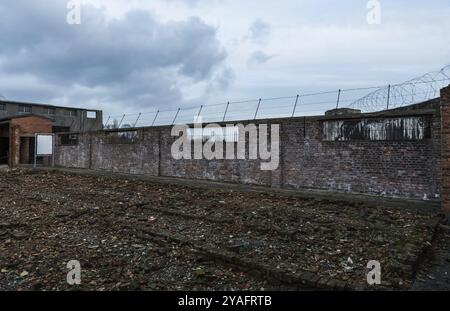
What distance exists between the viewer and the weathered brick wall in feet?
29.9

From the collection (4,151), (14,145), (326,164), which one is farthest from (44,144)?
(326,164)

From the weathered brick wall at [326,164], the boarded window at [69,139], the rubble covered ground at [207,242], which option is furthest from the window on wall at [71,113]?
the rubble covered ground at [207,242]

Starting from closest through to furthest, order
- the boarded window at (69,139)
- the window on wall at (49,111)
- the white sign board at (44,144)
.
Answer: the boarded window at (69,139), the white sign board at (44,144), the window on wall at (49,111)

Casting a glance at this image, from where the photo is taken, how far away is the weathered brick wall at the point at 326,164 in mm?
9102

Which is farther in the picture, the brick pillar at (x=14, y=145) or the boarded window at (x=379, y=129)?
the brick pillar at (x=14, y=145)

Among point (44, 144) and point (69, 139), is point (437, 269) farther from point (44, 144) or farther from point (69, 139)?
point (44, 144)

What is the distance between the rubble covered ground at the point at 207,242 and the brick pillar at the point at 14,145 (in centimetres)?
1444

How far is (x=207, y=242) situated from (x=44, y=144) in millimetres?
19814

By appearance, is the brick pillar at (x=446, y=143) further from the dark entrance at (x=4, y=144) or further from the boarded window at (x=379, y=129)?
the dark entrance at (x=4, y=144)

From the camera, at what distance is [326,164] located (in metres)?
10.9

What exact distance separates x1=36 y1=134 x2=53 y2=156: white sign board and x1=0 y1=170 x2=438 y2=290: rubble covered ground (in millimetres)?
13016
